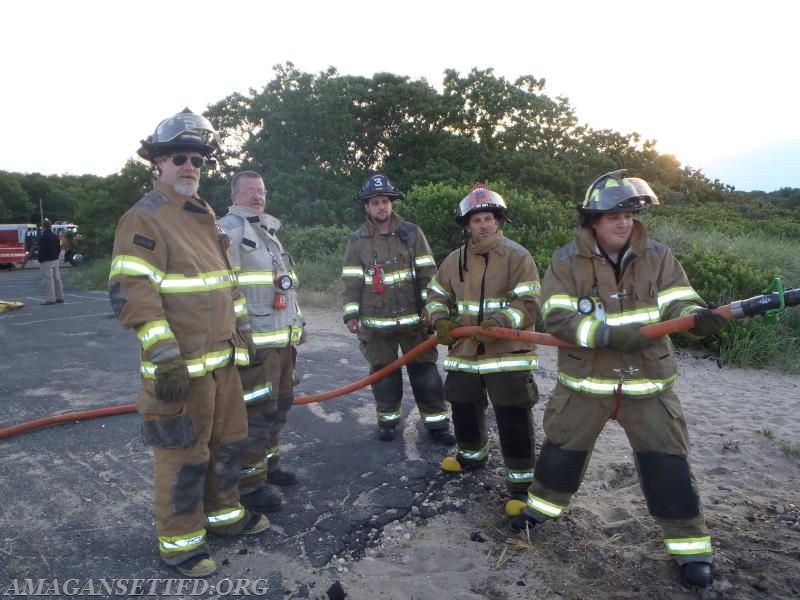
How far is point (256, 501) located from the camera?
12.5 feet

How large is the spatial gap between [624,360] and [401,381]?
7.63 ft

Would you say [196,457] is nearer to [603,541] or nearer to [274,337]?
[274,337]

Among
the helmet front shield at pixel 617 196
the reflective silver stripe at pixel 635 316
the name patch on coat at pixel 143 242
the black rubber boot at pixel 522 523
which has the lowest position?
the black rubber boot at pixel 522 523

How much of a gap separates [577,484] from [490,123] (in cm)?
1902

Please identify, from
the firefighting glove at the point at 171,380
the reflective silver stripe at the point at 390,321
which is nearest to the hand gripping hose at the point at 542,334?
the reflective silver stripe at the point at 390,321

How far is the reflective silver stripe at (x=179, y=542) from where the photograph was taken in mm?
3148

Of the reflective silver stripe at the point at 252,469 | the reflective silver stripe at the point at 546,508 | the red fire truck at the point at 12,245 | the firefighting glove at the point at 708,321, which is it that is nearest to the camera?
the firefighting glove at the point at 708,321

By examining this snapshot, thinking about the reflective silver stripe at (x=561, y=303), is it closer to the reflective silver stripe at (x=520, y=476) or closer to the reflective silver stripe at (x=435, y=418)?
the reflective silver stripe at (x=520, y=476)

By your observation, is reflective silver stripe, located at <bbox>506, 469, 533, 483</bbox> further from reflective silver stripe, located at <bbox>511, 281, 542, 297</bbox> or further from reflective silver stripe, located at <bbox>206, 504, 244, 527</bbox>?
reflective silver stripe, located at <bbox>206, 504, 244, 527</bbox>

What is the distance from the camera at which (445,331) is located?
4016 mm

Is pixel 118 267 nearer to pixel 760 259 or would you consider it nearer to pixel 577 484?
pixel 577 484

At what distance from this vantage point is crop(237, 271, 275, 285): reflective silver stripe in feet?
12.7

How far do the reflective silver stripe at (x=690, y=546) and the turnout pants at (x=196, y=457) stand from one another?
7.91ft

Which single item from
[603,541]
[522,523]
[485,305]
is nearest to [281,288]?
[485,305]
